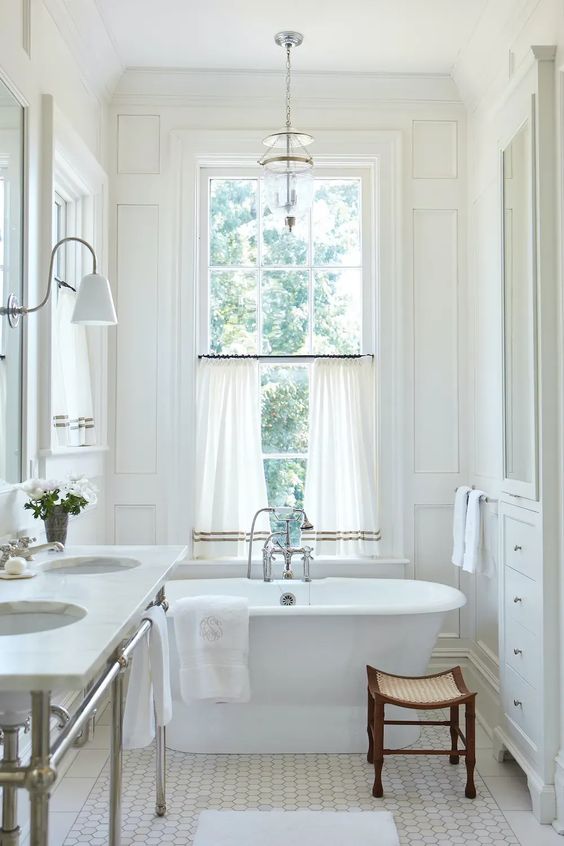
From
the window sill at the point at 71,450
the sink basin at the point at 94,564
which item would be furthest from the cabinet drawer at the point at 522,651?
the window sill at the point at 71,450

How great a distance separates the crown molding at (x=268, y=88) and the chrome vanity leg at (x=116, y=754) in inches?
116

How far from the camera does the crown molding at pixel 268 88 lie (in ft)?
12.6

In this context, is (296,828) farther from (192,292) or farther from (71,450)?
(192,292)

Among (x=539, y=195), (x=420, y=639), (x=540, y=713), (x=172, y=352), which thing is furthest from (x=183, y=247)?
(x=540, y=713)

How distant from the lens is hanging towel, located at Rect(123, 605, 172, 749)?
2.29m

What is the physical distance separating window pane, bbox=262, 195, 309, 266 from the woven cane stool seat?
2126 mm

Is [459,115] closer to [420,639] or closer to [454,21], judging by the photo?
[454,21]

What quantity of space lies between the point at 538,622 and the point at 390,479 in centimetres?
132

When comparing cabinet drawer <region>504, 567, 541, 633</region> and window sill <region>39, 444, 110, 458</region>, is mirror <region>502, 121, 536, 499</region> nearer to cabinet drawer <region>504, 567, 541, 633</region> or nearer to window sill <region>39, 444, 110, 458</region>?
cabinet drawer <region>504, 567, 541, 633</region>

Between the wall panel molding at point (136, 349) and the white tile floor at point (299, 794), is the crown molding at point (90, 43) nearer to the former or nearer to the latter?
the wall panel molding at point (136, 349)

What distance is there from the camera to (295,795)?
110 inches

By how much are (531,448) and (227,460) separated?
63.8 inches

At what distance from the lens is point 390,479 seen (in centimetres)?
391

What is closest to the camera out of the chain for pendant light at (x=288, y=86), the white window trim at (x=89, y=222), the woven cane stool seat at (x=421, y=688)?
the woven cane stool seat at (x=421, y=688)
